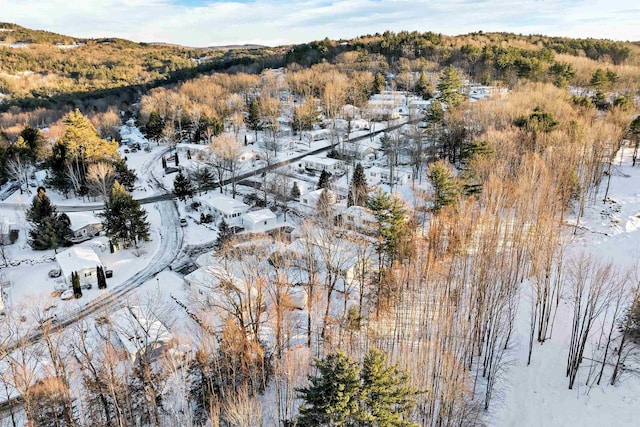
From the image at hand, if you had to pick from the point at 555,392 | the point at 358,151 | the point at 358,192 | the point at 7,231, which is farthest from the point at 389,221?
the point at 7,231

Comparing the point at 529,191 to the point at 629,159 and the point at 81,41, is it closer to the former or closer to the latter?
the point at 629,159

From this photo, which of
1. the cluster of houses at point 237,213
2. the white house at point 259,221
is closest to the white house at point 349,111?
the cluster of houses at point 237,213

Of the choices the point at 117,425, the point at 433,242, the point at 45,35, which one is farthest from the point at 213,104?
the point at 45,35

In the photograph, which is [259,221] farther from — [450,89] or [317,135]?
[450,89]

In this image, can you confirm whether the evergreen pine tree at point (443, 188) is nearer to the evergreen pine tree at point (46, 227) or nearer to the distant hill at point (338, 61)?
the evergreen pine tree at point (46, 227)

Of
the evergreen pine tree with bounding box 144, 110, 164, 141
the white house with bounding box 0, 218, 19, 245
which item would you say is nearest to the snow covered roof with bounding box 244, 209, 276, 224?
the white house with bounding box 0, 218, 19, 245
